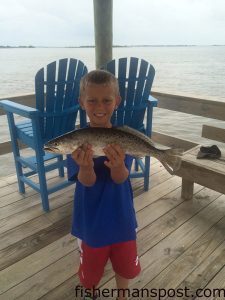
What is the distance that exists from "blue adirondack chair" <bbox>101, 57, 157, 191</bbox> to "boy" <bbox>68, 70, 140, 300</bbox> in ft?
5.04

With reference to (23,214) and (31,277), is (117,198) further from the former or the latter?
(23,214)

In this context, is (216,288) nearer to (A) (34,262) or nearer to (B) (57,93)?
(A) (34,262)

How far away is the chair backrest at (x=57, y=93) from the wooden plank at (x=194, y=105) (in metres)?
1.50

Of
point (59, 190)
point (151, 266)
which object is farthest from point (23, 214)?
point (151, 266)

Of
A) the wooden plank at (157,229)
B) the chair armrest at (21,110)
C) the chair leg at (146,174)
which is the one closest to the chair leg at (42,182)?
the chair armrest at (21,110)

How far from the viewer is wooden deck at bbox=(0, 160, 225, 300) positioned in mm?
2273

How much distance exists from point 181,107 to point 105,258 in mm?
2755

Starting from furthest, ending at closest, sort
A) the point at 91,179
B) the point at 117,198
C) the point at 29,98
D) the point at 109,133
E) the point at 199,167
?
the point at 29,98
the point at 199,167
the point at 117,198
the point at 91,179
the point at 109,133

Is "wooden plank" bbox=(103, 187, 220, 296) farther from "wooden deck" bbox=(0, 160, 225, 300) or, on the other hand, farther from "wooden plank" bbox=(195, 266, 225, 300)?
"wooden plank" bbox=(195, 266, 225, 300)

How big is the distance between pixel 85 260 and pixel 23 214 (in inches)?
60.4

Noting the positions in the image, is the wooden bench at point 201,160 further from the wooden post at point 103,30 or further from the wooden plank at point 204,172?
the wooden post at point 103,30

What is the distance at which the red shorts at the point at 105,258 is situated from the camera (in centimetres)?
185

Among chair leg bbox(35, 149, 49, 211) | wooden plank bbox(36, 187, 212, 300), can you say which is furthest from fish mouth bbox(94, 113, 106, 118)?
chair leg bbox(35, 149, 49, 211)

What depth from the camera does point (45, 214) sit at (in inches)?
126
